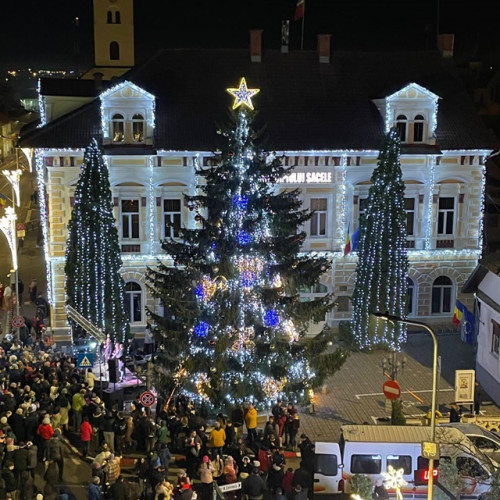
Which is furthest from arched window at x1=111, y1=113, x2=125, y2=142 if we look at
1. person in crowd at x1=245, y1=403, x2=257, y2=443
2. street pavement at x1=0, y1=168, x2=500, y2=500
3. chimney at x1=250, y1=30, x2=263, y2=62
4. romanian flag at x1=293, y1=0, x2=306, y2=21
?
person in crowd at x1=245, y1=403, x2=257, y2=443

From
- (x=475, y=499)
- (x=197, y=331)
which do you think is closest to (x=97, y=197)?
(x=197, y=331)

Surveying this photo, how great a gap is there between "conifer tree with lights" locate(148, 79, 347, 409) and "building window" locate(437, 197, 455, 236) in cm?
1349

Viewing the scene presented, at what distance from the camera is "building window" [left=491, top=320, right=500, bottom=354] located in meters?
29.0

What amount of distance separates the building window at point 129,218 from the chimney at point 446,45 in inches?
707

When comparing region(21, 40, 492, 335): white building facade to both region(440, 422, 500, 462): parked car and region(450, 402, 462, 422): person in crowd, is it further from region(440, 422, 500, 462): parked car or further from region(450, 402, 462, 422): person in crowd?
region(440, 422, 500, 462): parked car

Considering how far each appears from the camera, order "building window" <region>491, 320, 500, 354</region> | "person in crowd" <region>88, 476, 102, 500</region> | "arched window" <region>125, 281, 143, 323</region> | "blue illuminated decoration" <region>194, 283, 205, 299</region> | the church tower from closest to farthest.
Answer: "person in crowd" <region>88, 476, 102, 500</region> < "blue illuminated decoration" <region>194, 283, 205, 299</region> < "building window" <region>491, 320, 500, 354</region> < "arched window" <region>125, 281, 143, 323</region> < the church tower

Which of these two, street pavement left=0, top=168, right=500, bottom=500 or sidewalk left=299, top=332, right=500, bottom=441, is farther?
sidewalk left=299, top=332, right=500, bottom=441

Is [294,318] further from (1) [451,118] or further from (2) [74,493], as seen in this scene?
(1) [451,118]

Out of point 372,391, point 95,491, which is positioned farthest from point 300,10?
point 95,491

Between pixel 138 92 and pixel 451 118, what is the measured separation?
14.7m

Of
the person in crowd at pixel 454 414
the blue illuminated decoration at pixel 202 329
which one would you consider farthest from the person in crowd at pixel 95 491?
the person in crowd at pixel 454 414

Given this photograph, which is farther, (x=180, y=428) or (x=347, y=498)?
(x=180, y=428)

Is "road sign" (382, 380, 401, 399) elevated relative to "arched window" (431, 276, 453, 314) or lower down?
lower down

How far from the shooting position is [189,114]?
3556cm
